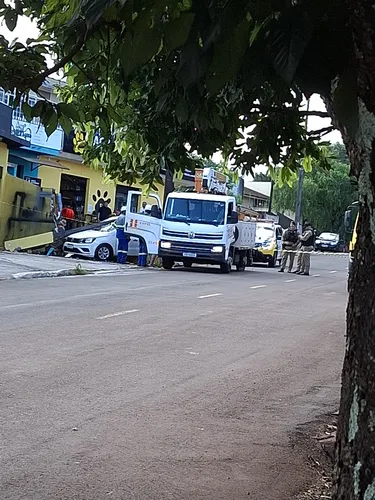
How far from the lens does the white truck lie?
25594mm

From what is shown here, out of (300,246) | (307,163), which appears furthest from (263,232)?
(307,163)

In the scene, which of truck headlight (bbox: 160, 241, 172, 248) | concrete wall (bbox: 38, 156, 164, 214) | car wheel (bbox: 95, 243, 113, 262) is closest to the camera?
truck headlight (bbox: 160, 241, 172, 248)

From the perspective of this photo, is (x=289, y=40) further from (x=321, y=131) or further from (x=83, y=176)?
(x=83, y=176)

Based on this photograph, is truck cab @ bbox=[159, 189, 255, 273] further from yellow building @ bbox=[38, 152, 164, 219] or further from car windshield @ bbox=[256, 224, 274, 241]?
yellow building @ bbox=[38, 152, 164, 219]

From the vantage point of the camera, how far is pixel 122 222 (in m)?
26.6

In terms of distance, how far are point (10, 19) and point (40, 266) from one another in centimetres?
1743

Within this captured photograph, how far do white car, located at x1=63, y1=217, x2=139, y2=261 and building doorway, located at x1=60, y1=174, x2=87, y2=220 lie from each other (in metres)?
12.1

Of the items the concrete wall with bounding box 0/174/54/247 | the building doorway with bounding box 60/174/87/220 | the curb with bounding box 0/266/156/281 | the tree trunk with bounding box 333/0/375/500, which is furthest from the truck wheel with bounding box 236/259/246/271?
the tree trunk with bounding box 333/0/375/500

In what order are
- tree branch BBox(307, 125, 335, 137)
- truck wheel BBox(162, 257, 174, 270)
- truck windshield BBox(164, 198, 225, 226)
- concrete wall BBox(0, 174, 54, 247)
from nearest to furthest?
tree branch BBox(307, 125, 335, 137) → concrete wall BBox(0, 174, 54, 247) → truck windshield BBox(164, 198, 225, 226) → truck wheel BBox(162, 257, 174, 270)

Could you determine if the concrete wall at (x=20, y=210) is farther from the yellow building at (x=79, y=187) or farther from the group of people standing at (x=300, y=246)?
the yellow building at (x=79, y=187)

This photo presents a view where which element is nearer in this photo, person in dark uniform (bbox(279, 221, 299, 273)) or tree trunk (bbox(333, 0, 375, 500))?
tree trunk (bbox(333, 0, 375, 500))

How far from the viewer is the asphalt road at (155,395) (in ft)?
16.4

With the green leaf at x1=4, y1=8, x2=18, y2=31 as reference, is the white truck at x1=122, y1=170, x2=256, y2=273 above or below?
below

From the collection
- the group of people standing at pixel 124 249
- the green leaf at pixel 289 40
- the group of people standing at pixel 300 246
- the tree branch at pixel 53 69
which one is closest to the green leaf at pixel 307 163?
the tree branch at pixel 53 69
